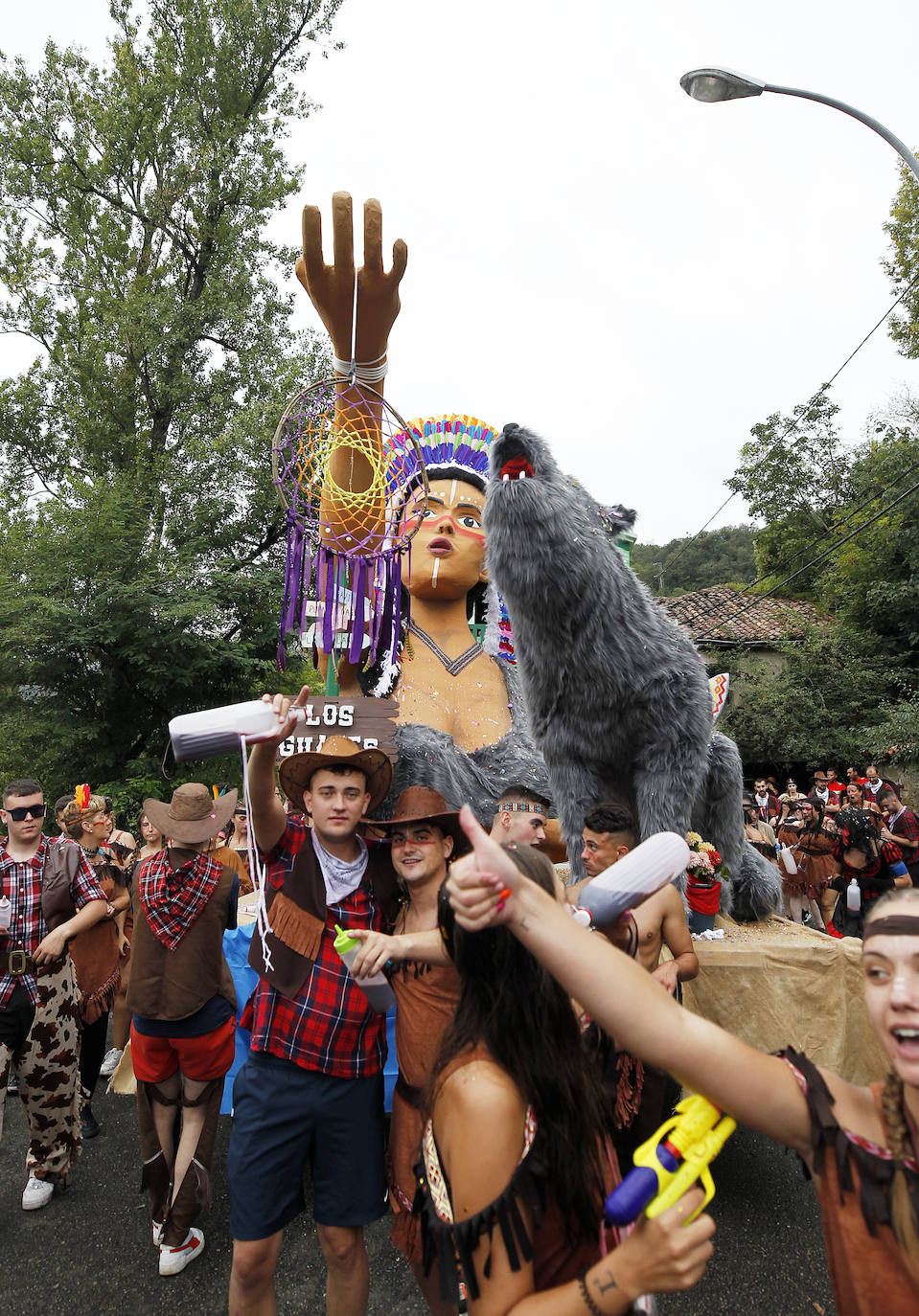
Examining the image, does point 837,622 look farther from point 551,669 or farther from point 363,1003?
point 363,1003

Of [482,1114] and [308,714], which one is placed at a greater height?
[308,714]

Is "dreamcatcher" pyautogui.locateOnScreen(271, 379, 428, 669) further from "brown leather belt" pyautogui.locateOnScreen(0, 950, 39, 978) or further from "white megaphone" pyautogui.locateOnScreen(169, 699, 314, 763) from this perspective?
"brown leather belt" pyautogui.locateOnScreen(0, 950, 39, 978)

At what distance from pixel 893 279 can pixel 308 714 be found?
19834 mm

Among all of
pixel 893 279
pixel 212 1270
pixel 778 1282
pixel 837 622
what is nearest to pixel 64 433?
pixel 212 1270

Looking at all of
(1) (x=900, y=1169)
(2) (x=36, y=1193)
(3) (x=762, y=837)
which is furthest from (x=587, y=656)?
(3) (x=762, y=837)

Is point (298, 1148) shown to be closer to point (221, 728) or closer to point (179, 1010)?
point (179, 1010)

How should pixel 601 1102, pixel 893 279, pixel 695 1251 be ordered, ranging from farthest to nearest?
pixel 893 279 → pixel 601 1102 → pixel 695 1251

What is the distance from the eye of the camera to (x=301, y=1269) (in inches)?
103

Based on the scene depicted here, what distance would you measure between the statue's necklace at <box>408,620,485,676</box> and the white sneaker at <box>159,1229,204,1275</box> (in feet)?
8.52

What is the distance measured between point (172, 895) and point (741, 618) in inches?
774

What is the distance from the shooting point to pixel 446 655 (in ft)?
14.2

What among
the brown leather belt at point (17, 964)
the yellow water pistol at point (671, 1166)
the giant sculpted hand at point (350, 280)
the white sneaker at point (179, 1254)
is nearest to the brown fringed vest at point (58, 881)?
the brown leather belt at point (17, 964)

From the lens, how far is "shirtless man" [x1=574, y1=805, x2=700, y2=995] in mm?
2600

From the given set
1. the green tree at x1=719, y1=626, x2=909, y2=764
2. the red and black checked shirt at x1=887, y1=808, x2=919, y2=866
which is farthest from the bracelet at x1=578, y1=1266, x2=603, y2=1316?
the green tree at x1=719, y1=626, x2=909, y2=764
